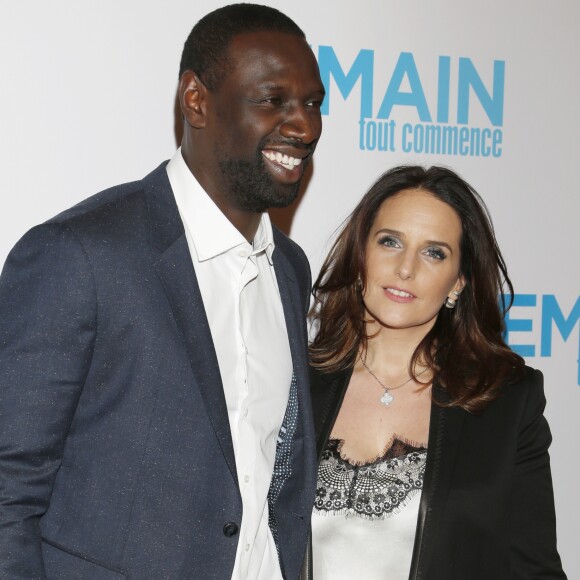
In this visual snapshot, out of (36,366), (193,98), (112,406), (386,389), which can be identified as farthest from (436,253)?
(36,366)

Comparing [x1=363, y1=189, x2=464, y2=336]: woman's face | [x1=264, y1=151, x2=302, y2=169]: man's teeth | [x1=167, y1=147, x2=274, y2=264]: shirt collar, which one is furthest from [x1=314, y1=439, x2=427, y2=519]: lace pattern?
[x1=264, y1=151, x2=302, y2=169]: man's teeth

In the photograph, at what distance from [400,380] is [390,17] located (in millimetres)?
1162

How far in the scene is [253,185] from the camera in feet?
5.85

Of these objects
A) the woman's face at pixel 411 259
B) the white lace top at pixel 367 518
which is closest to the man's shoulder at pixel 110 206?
the woman's face at pixel 411 259

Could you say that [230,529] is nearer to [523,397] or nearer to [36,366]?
[36,366]

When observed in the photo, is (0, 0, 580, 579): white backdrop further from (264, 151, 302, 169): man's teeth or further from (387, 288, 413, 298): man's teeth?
(264, 151, 302, 169): man's teeth

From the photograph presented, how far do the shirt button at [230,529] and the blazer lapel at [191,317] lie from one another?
9 cm

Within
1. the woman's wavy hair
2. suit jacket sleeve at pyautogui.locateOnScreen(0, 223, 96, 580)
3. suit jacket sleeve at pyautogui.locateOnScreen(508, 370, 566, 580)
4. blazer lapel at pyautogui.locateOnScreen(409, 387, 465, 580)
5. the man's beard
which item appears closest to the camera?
suit jacket sleeve at pyautogui.locateOnScreen(0, 223, 96, 580)

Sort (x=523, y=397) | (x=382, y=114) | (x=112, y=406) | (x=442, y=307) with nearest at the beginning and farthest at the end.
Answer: (x=112, y=406)
(x=523, y=397)
(x=442, y=307)
(x=382, y=114)

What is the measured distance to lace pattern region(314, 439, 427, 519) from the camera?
7.14 feet

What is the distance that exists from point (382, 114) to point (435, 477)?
46.9 inches

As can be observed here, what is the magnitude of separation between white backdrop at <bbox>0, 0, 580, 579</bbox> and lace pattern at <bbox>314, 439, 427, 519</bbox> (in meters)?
0.75

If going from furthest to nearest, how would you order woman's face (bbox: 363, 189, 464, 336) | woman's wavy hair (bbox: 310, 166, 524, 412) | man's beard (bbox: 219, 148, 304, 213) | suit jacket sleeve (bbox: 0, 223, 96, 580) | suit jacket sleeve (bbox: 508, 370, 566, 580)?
woman's wavy hair (bbox: 310, 166, 524, 412) < woman's face (bbox: 363, 189, 464, 336) < suit jacket sleeve (bbox: 508, 370, 566, 580) < man's beard (bbox: 219, 148, 304, 213) < suit jacket sleeve (bbox: 0, 223, 96, 580)

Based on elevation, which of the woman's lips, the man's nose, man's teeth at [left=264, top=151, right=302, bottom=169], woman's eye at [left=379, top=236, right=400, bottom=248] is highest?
the man's nose
